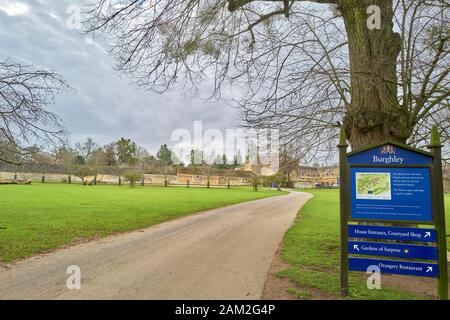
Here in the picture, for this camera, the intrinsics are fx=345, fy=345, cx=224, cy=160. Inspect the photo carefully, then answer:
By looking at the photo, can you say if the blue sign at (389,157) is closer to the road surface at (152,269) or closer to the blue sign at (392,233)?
the blue sign at (392,233)

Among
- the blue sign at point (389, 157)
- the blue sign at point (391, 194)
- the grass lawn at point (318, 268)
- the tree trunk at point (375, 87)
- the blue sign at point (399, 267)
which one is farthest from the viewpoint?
the tree trunk at point (375, 87)

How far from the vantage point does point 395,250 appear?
17.7 ft

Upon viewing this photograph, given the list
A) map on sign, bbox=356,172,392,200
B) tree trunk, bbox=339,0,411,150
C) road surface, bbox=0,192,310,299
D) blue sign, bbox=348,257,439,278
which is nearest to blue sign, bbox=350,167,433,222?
map on sign, bbox=356,172,392,200

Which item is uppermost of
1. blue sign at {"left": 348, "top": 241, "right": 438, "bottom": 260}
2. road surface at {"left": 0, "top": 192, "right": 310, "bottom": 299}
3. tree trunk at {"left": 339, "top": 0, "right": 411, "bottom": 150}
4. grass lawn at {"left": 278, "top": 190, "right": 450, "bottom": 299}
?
tree trunk at {"left": 339, "top": 0, "right": 411, "bottom": 150}

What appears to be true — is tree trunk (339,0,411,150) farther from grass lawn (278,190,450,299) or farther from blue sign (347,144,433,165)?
grass lawn (278,190,450,299)

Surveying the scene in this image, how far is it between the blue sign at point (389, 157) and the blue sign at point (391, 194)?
4.5 inches

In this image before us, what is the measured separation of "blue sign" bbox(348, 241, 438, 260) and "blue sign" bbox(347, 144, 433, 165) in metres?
1.29

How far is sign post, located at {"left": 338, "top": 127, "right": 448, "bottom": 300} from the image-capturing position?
5219mm

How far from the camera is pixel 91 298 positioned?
5062 millimetres

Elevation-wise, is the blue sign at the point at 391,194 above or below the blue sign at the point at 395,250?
above

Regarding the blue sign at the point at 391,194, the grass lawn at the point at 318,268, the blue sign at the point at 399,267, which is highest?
the blue sign at the point at 391,194

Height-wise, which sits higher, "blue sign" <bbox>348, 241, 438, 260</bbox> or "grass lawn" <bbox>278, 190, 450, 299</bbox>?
"blue sign" <bbox>348, 241, 438, 260</bbox>

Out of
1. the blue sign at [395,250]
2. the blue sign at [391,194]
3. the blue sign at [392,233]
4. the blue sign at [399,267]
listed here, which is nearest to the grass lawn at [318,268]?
the blue sign at [399,267]

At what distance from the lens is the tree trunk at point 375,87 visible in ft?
24.7
